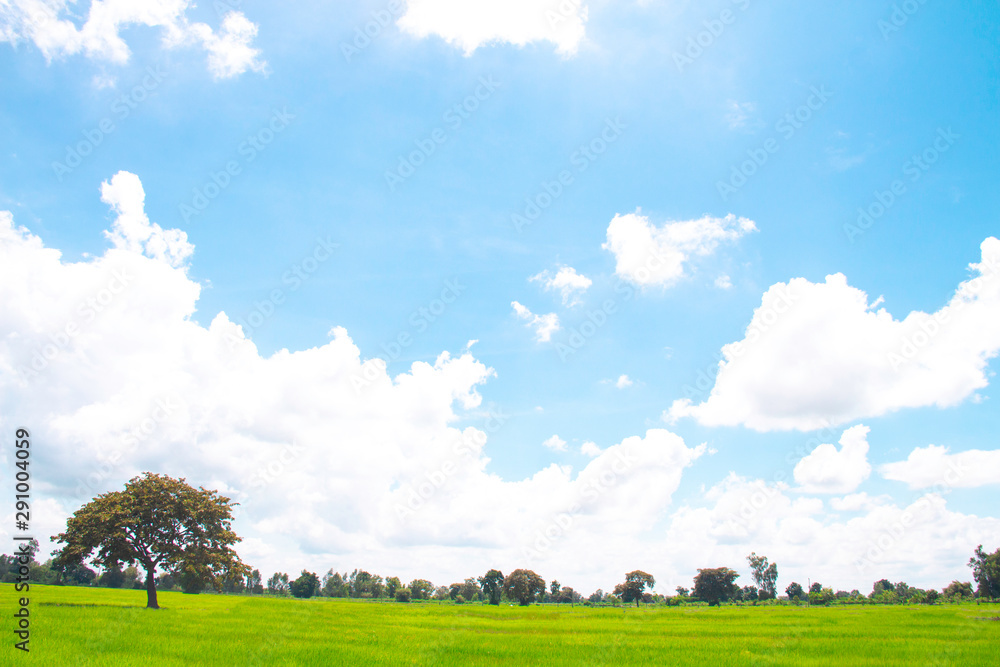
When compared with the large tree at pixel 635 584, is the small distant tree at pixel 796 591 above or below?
below

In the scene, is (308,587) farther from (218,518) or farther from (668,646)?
(668,646)

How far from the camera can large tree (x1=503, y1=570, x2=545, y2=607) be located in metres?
126

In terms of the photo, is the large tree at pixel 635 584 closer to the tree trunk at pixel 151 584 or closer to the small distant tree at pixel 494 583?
the small distant tree at pixel 494 583

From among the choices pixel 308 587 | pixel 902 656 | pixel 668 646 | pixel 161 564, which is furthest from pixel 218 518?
pixel 308 587

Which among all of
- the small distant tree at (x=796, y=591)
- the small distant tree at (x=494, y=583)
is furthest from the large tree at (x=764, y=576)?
the small distant tree at (x=494, y=583)

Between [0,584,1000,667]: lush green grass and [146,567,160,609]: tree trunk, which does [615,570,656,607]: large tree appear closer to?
[0,584,1000,667]: lush green grass

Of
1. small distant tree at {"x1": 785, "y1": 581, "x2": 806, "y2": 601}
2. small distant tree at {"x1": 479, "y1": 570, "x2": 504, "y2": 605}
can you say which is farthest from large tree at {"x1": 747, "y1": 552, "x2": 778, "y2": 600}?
small distant tree at {"x1": 479, "y1": 570, "x2": 504, "y2": 605}

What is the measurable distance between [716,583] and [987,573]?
61.7 metres

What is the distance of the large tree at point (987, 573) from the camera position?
119 metres

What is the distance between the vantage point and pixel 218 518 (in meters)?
45.6

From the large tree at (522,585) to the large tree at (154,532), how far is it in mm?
93998

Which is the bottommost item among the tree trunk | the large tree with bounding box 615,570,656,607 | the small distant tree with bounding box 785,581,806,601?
the small distant tree with bounding box 785,581,806,601

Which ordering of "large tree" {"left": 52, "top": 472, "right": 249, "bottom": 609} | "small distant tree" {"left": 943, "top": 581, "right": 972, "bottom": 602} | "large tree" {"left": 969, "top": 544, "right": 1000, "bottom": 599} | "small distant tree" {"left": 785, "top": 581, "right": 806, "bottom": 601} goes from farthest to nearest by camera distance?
"small distant tree" {"left": 785, "top": 581, "right": 806, "bottom": 601} → "small distant tree" {"left": 943, "top": 581, "right": 972, "bottom": 602} → "large tree" {"left": 969, "top": 544, "right": 1000, "bottom": 599} → "large tree" {"left": 52, "top": 472, "right": 249, "bottom": 609}

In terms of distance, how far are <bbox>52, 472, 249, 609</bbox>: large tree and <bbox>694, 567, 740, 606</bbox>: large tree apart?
132066 mm
